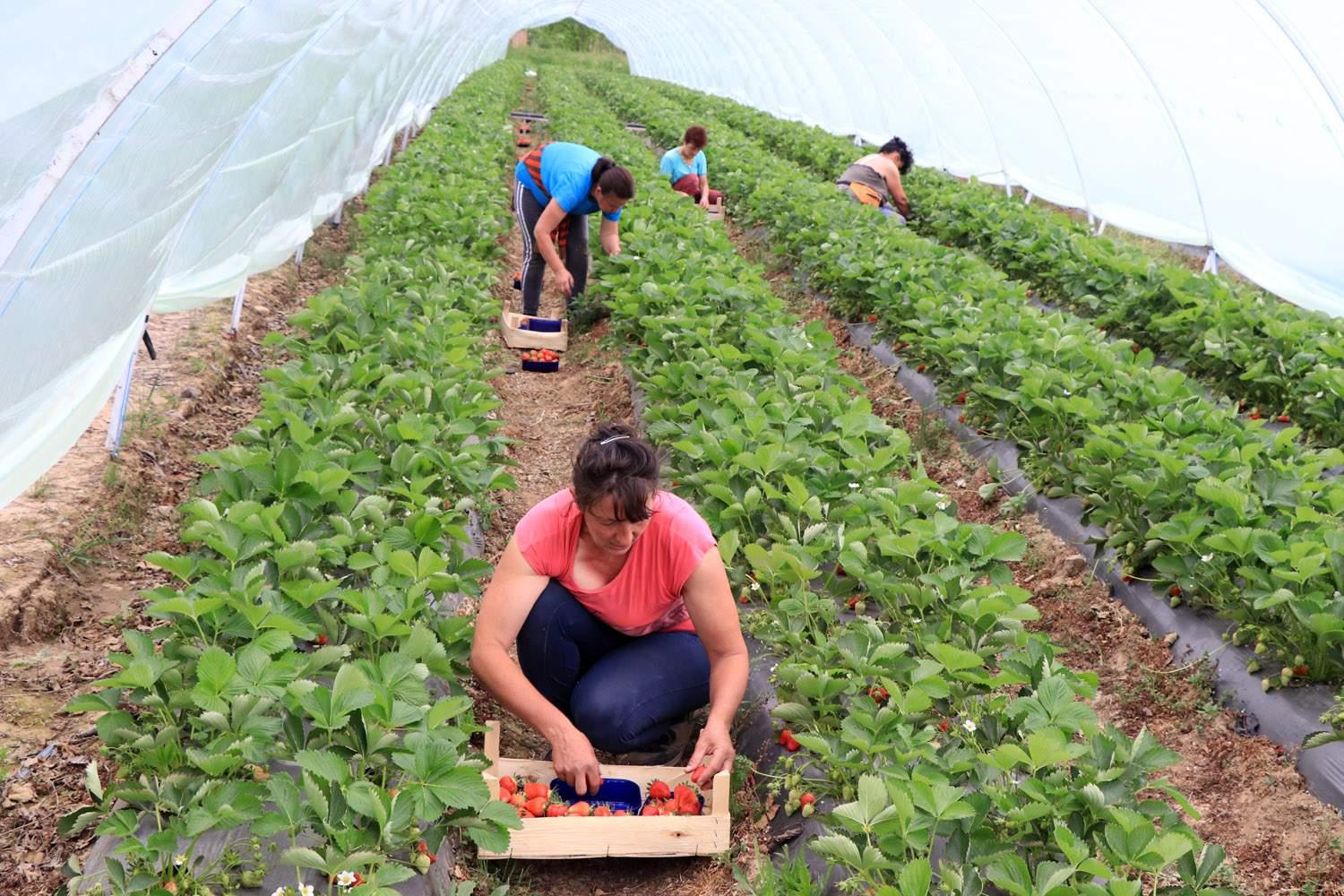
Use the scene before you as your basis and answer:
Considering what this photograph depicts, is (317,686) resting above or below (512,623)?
above

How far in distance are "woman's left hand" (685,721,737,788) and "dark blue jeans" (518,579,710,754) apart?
0.27m

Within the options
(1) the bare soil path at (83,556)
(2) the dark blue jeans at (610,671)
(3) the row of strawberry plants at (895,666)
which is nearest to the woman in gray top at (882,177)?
(3) the row of strawberry plants at (895,666)

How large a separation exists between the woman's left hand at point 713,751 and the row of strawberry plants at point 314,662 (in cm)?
58

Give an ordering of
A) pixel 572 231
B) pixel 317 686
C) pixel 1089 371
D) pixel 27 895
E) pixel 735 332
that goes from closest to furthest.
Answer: pixel 317 686 < pixel 27 895 < pixel 1089 371 < pixel 735 332 < pixel 572 231

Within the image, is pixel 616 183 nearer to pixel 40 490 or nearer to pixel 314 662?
pixel 40 490

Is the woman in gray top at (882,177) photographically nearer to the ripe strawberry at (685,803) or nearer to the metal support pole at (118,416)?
the metal support pole at (118,416)

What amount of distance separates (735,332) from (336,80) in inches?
112

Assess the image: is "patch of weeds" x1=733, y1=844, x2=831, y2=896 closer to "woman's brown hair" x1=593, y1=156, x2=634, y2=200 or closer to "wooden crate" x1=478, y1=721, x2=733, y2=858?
"wooden crate" x1=478, y1=721, x2=733, y2=858

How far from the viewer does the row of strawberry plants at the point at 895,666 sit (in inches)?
86.7

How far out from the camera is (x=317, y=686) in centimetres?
231

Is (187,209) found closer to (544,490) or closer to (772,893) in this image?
(544,490)

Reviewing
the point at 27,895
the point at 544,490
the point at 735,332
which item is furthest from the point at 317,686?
the point at 735,332

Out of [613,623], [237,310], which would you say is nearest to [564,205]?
[237,310]

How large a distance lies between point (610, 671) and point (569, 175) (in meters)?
3.90
